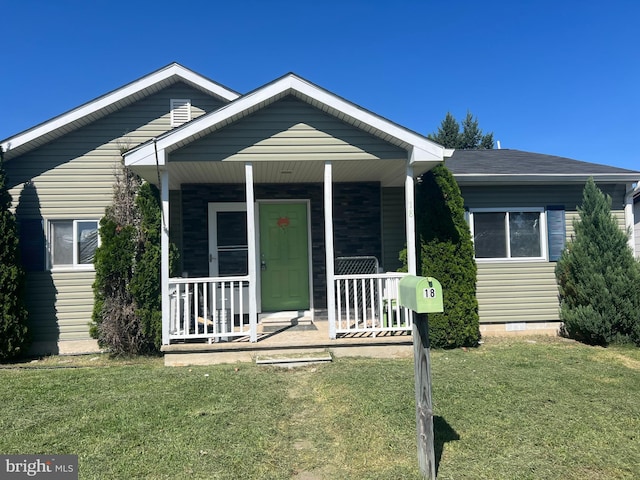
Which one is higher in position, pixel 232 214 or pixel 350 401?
pixel 232 214

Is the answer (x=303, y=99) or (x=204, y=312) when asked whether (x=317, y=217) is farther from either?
(x=204, y=312)

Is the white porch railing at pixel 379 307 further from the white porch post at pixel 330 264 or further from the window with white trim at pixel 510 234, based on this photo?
the window with white trim at pixel 510 234

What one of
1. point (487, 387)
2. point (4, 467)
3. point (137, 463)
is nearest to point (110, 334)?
point (4, 467)

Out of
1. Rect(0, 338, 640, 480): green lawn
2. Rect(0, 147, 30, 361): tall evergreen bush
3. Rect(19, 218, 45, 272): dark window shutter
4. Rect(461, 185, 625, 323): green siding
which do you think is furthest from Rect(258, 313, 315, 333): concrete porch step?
Rect(19, 218, 45, 272): dark window shutter

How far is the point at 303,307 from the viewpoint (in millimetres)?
7645

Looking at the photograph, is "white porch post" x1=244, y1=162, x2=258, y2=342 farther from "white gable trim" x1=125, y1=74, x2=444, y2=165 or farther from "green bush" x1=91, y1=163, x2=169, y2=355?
"green bush" x1=91, y1=163, x2=169, y2=355

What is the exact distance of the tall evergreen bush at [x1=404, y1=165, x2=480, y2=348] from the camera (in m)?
6.26

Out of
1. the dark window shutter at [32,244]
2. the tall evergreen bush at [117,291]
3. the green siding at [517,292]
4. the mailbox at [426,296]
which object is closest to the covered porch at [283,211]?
the tall evergreen bush at [117,291]

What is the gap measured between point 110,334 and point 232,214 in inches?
111

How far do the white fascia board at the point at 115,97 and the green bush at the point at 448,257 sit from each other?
4058 millimetres

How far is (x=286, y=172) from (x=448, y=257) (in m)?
2.96

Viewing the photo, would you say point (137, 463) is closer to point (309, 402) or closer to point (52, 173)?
point (309, 402)

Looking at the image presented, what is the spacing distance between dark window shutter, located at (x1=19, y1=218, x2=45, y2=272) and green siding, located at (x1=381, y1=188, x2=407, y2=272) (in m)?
6.00

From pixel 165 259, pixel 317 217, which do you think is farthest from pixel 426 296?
pixel 317 217
